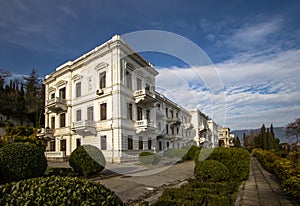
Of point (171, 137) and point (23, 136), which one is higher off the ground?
point (23, 136)

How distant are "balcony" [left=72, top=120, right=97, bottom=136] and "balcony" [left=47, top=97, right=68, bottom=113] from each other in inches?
178

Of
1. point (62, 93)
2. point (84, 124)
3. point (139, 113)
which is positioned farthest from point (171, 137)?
point (62, 93)

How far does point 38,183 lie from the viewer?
8.89ft

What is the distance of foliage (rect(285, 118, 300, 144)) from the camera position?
3858 centimetres

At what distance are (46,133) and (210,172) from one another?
79.7ft

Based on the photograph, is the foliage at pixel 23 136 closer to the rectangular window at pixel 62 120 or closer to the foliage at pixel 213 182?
the rectangular window at pixel 62 120

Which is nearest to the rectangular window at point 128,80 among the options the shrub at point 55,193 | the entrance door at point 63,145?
the entrance door at point 63,145

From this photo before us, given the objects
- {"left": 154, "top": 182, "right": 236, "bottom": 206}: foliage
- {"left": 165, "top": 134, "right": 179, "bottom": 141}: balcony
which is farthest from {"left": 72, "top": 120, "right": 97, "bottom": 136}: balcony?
{"left": 154, "top": 182, "right": 236, "bottom": 206}: foliage

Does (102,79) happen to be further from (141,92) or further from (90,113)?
(141,92)

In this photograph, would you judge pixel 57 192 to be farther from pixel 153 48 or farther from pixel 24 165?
pixel 24 165

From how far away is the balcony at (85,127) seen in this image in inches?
848

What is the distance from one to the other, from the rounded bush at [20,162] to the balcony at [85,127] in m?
11.4

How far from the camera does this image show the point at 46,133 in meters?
28.0

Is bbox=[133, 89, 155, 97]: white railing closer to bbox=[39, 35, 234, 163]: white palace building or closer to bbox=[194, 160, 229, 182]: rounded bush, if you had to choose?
bbox=[39, 35, 234, 163]: white palace building
